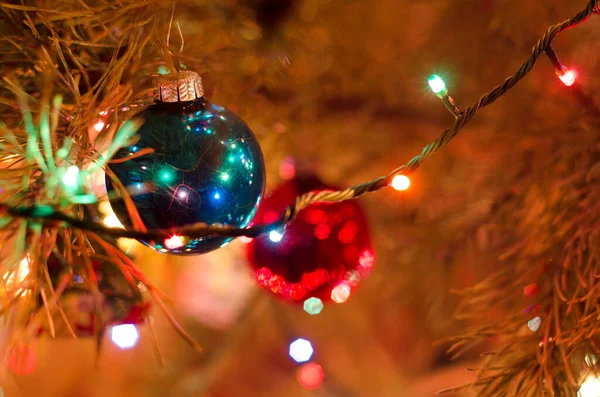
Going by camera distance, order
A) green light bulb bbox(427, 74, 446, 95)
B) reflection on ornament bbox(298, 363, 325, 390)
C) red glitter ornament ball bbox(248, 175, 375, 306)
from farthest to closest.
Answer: reflection on ornament bbox(298, 363, 325, 390), red glitter ornament ball bbox(248, 175, 375, 306), green light bulb bbox(427, 74, 446, 95)

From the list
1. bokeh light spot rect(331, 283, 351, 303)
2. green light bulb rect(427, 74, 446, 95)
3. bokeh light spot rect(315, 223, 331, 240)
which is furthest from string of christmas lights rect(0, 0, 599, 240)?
bokeh light spot rect(331, 283, 351, 303)

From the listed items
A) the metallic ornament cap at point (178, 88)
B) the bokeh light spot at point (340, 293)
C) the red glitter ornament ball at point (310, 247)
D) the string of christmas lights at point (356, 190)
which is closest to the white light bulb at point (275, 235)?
the string of christmas lights at point (356, 190)

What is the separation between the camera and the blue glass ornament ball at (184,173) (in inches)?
13.3

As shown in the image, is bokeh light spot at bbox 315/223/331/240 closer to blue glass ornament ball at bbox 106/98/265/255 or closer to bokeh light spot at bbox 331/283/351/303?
bokeh light spot at bbox 331/283/351/303

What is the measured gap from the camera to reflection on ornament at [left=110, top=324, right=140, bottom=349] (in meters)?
0.72

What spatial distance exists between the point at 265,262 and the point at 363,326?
24 centimetres

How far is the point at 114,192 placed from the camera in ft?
1.05

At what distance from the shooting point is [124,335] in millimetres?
729

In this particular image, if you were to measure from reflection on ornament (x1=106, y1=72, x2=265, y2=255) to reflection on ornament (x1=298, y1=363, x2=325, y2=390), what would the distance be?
473mm

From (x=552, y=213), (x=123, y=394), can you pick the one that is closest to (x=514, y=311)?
(x=552, y=213)

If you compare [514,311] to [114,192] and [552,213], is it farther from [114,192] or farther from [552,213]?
[114,192]

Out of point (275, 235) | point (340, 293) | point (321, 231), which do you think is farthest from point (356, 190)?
point (340, 293)

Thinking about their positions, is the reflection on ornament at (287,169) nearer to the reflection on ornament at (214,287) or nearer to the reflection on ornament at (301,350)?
the reflection on ornament at (214,287)

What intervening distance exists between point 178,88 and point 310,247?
1.10ft
